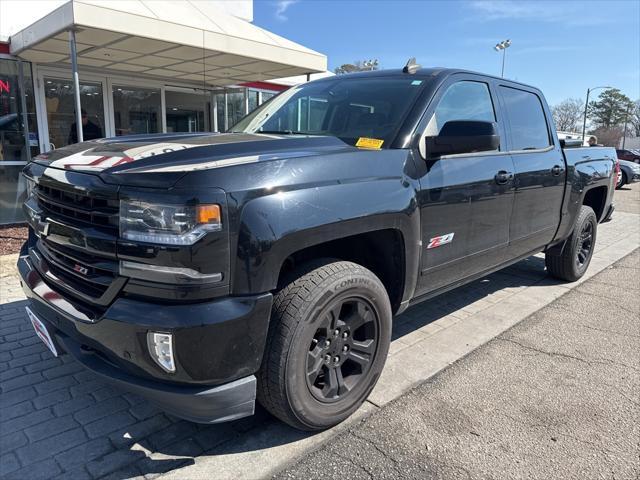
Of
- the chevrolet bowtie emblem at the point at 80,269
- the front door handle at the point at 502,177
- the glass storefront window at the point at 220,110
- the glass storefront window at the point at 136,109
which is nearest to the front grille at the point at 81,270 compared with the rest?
the chevrolet bowtie emblem at the point at 80,269

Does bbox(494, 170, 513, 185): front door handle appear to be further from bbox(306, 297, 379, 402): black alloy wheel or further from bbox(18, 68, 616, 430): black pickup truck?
bbox(306, 297, 379, 402): black alloy wheel

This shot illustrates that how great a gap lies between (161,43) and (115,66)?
251 cm

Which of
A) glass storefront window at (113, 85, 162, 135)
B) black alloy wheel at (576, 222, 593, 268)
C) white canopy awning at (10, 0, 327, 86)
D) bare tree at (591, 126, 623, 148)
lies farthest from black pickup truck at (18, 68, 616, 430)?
bare tree at (591, 126, 623, 148)

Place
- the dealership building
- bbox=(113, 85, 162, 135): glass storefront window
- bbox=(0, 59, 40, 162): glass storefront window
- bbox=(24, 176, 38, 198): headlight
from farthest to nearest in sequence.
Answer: bbox=(113, 85, 162, 135): glass storefront window → bbox=(0, 59, 40, 162): glass storefront window → the dealership building → bbox=(24, 176, 38, 198): headlight

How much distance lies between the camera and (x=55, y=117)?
9.26 m

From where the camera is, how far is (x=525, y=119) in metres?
4.27

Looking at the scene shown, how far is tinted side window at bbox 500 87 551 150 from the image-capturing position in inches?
158

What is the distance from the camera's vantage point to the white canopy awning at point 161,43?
625 centimetres

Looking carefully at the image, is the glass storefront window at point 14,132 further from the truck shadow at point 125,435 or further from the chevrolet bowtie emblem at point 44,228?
the chevrolet bowtie emblem at point 44,228

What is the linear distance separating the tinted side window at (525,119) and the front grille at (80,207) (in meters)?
3.12

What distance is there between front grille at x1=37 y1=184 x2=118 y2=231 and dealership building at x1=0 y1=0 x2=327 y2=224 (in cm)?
446

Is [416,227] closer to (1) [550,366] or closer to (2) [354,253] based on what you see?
(2) [354,253]

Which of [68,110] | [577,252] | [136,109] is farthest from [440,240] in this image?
[136,109]

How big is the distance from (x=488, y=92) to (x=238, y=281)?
2761mm
